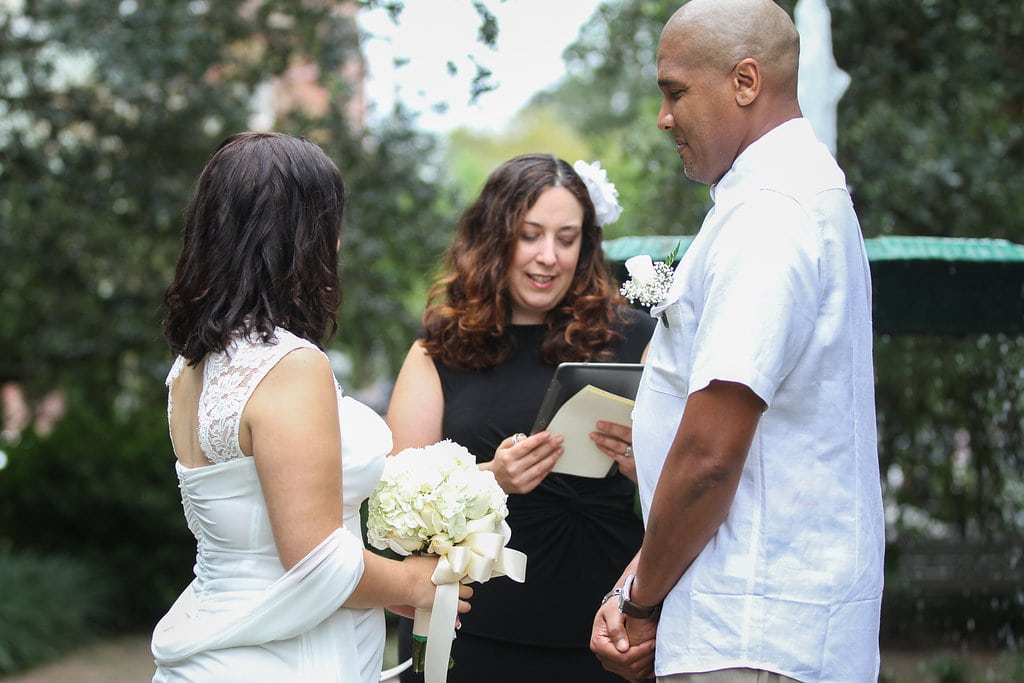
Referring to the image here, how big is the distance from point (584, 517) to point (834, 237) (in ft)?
4.75

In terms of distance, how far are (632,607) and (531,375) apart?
1.18 meters

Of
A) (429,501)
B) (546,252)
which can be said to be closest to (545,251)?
(546,252)

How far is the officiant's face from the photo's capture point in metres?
3.38

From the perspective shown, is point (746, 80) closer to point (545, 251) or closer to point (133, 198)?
point (545, 251)

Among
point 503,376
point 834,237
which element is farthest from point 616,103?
point 834,237

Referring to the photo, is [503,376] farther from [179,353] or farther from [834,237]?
[834,237]

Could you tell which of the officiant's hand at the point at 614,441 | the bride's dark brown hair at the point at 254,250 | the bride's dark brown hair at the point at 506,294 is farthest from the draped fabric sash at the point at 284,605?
the bride's dark brown hair at the point at 506,294

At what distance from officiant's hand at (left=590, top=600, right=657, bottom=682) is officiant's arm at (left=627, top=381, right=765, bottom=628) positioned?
20 cm

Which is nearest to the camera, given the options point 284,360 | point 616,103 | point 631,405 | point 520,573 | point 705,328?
point 705,328

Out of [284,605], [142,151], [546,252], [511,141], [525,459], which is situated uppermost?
[511,141]

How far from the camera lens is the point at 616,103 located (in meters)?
17.9

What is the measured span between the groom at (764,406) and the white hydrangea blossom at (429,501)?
0.46 meters

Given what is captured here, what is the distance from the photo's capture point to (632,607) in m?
2.32

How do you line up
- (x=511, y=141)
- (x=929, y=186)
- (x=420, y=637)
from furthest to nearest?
(x=511, y=141), (x=929, y=186), (x=420, y=637)
